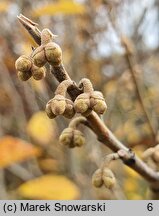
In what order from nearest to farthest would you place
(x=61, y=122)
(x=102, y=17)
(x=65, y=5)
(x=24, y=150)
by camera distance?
1. (x=65, y=5)
2. (x=61, y=122)
3. (x=24, y=150)
4. (x=102, y=17)

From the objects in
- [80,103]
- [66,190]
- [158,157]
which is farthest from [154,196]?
[66,190]

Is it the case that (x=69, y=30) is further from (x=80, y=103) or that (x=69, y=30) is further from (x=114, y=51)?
(x=80, y=103)

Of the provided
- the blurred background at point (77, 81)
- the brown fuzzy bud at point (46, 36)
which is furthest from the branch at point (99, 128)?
the blurred background at point (77, 81)

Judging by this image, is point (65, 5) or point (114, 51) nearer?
point (65, 5)

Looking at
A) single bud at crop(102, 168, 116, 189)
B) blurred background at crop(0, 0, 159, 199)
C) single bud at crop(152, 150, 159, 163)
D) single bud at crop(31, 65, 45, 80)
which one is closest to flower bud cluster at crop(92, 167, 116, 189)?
single bud at crop(102, 168, 116, 189)

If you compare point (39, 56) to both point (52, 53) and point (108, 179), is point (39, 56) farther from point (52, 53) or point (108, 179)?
point (108, 179)

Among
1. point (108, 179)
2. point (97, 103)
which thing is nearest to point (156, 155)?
point (108, 179)

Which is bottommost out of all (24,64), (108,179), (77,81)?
(108,179)
